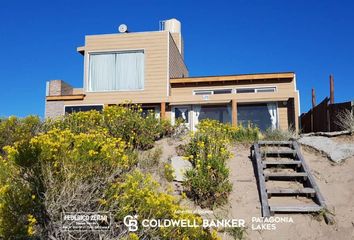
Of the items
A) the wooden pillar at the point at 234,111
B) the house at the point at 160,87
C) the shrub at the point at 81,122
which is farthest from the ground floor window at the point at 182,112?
the shrub at the point at 81,122

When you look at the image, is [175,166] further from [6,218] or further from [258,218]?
[6,218]

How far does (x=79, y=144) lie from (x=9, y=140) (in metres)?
5.01

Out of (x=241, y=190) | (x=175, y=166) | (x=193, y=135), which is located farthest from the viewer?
(x=193, y=135)

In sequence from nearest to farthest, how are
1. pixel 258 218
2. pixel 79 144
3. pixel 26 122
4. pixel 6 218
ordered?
pixel 6 218 < pixel 79 144 < pixel 258 218 < pixel 26 122

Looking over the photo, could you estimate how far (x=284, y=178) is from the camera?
303 inches

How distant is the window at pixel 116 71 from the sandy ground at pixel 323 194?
9.30m

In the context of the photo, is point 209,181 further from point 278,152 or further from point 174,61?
point 174,61

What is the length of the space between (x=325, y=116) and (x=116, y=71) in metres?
10.1

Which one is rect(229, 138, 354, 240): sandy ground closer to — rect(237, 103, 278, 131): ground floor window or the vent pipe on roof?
rect(237, 103, 278, 131): ground floor window

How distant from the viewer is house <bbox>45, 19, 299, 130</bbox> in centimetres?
1614

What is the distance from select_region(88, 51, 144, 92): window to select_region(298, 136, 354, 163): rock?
965 centimetres

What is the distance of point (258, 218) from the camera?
20.6 ft

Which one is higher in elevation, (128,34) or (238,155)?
(128,34)

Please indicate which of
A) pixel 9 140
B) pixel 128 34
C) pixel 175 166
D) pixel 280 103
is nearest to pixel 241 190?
pixel 175 166
